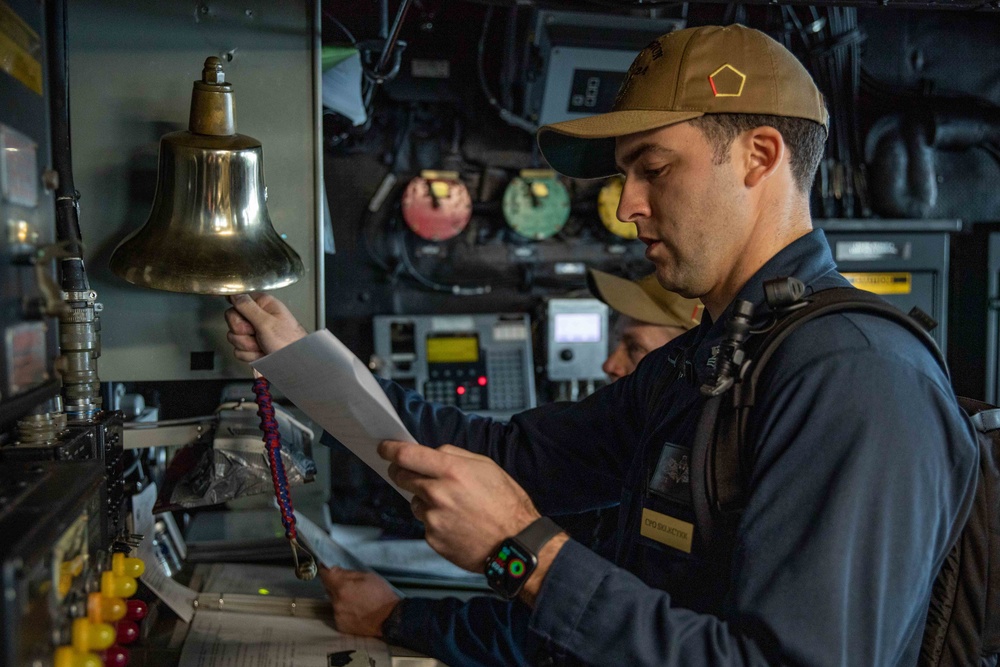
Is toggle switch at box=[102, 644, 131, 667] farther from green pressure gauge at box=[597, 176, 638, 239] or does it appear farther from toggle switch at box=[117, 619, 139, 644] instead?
green pressure gauge at box=[597, 176, 638, 239]

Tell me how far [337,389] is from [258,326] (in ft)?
1.18

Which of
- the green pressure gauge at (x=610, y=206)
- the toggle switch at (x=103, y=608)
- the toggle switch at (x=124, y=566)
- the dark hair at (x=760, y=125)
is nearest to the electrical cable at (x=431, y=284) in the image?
the green pressure gauge at (x=610, y=206)

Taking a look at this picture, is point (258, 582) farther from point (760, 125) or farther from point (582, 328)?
point (582, 328)

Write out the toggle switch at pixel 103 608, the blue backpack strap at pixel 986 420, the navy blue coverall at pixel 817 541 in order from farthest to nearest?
the blue backpack strap at pixel 986 420 → the navy blue coverall at pixel 817 541 → the toggle switch at pixel 103 608

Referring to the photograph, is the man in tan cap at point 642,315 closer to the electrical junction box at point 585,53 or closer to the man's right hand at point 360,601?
the man's right hand at point 360,601

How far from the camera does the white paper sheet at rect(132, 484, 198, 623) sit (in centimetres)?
148

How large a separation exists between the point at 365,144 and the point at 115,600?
2.68m

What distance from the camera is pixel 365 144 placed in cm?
330

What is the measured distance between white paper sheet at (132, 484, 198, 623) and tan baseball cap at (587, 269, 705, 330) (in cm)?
113

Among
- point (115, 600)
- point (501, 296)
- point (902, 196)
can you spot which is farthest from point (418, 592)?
point (902, 196)

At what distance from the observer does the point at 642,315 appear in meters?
2.11

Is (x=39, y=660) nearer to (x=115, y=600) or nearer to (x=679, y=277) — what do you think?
(x=115, y=600)

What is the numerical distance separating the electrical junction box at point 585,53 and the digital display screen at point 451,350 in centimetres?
91

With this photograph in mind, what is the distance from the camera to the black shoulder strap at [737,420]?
1000 mm
